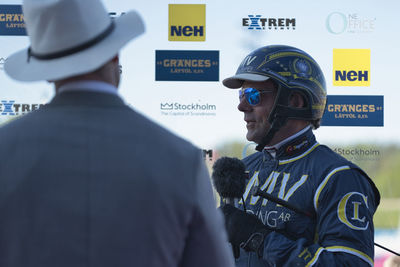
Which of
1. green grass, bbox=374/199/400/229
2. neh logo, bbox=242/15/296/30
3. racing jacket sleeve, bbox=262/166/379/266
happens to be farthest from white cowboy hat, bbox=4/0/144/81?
green grass, bbox=374/199/400/229

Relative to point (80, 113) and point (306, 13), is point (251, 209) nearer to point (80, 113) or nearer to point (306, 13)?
point (80, 113)

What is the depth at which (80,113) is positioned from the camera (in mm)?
Answer: 792

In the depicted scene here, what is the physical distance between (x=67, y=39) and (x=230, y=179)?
103 cm

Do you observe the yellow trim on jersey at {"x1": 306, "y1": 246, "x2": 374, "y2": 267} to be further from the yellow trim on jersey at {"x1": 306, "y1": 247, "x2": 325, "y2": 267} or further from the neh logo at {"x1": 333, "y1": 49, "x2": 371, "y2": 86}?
the neh logo at {"x1": 333, "y1": 49, "x2": 371, "y2": 86}

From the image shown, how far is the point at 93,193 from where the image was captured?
74 cm

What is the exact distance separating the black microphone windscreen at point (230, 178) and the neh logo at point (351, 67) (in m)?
2.25

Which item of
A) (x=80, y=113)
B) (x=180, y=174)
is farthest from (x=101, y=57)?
(x=180, y=174)

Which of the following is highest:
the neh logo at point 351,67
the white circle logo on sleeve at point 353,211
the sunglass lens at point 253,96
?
the neh logo at point 351,67

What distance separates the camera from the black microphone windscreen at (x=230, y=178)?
5.71 ft

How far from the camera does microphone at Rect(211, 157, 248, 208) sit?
1.74m

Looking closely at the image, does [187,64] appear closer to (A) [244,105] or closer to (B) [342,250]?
(A) [244,105]

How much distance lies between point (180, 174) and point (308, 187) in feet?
3.03

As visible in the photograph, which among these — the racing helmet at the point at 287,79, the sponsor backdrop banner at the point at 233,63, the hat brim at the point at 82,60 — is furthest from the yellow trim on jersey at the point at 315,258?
the sponsor backdrop banner at the point at 233,63

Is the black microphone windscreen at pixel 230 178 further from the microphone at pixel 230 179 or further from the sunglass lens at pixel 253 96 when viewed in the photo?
the sunglass lens at pixel 253 96
